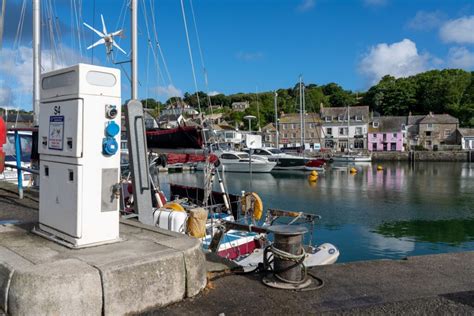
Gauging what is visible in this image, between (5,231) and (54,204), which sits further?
(5,231)

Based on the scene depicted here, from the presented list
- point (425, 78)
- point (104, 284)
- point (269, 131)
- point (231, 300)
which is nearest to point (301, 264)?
point (231, 300)

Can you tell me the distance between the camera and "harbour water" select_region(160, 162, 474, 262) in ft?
61.6

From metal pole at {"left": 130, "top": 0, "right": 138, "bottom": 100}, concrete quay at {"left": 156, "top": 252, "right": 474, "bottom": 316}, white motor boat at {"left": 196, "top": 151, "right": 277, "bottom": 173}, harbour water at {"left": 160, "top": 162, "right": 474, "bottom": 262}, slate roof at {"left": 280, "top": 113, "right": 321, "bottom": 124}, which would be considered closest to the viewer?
concrete quay at {"left": 156, "top": 252, "right": 474, "bottom": 316}

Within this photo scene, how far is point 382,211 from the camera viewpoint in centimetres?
2733

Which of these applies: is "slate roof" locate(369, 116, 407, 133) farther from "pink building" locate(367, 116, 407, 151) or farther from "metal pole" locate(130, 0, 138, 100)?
"metal pole" locate(130, 0, 138, 100)

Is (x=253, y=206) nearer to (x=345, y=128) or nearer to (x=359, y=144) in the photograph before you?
(x=345, y=128)

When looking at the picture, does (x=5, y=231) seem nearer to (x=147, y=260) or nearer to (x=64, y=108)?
(x=64, y=108)

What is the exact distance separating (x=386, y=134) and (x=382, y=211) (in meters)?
71.8

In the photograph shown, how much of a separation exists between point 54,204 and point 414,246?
1701 cm

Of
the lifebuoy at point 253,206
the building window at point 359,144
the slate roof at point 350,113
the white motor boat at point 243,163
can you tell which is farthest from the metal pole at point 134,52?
the slate roof at point 350,113

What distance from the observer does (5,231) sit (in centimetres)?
562

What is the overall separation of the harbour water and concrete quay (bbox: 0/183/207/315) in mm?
12807

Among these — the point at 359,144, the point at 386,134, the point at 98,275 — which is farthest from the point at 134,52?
the point at 386,134

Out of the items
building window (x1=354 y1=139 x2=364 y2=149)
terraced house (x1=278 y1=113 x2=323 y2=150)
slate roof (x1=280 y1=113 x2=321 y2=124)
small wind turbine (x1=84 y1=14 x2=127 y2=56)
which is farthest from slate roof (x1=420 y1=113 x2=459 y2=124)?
small wind turbine (x1=84 y1=14 x2=127 y2=56)
